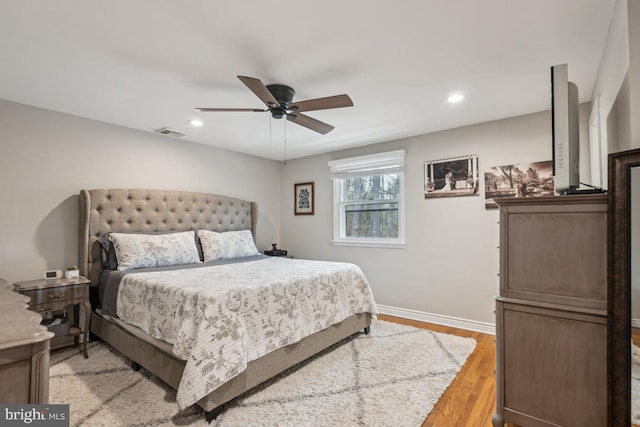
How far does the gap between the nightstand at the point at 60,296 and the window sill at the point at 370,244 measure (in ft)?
10.2

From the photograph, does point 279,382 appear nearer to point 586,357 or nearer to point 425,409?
point 425,409

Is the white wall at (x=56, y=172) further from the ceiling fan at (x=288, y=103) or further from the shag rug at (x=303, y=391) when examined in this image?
the ceiling fan at (x=288, y=103)

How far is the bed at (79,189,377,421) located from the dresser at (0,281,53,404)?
0.93 metres

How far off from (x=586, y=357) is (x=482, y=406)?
32.0 inches

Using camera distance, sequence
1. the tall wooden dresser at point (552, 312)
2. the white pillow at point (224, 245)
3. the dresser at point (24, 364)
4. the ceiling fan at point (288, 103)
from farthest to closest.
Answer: the white pillow at point (224, 245), the ceiling fan at point (288, 103), the tall wooden dresser at point (552, 312), the dresser at point (24, 364)

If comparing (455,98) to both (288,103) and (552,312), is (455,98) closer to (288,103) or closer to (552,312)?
(288,103)

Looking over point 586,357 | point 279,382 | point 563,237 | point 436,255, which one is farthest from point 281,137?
point 586,357

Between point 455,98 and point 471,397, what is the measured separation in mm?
2446

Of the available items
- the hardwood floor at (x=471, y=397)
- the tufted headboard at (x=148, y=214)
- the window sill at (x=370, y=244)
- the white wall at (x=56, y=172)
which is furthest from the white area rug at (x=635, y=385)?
the white wall at (x=56, y=172)

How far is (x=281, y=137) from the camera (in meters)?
4.04

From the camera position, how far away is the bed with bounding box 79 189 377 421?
1.96 m

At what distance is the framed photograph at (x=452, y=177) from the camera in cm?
359

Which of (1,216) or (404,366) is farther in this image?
(1,216)

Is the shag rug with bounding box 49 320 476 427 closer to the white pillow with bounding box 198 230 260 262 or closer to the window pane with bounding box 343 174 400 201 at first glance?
the white pillow with bounding box 198 230 260 262
